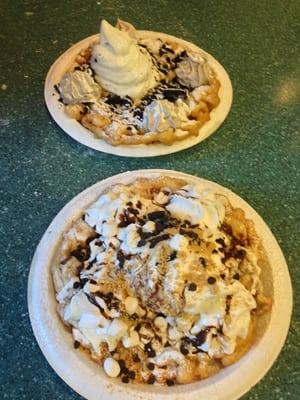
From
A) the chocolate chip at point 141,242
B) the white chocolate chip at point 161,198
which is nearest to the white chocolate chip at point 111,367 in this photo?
the chocolate chip at point 141,242

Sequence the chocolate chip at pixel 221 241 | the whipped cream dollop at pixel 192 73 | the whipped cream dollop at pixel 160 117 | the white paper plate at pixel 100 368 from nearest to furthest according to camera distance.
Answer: the white paper plate at pixel 100 368 < the chocolate chip at pixel 221 241 < the whipped cream dollop at pixel 160 117 < the whipped cream dollop at pixel 192 73

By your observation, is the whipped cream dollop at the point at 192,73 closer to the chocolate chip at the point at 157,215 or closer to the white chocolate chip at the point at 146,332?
the chocolate chip at the point at 157,215

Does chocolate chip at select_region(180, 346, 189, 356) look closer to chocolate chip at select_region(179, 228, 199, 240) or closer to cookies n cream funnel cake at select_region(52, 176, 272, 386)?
cookies n cream funnel cake at select_region(52, 176, 272, 386)

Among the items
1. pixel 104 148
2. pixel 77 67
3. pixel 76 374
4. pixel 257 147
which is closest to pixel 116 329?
pixel 76 374

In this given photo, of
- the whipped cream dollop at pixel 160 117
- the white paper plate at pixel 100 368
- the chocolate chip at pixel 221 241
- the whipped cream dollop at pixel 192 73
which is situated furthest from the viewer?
the whipped cream dollop at pixel 192 73

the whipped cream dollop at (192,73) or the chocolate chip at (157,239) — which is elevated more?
the whipped cream dollop at (192,73)

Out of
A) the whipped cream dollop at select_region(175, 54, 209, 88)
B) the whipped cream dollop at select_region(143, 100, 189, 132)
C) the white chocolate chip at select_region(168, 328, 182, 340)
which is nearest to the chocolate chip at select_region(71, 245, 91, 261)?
the white chocolate chip at select_region(168, 328, 182, 340)

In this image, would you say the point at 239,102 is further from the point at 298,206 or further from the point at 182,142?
the point at 298,206

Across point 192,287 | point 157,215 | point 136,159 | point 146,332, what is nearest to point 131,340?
point 146,332
